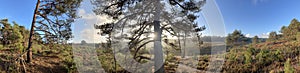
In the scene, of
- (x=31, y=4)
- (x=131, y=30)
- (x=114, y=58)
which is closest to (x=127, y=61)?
(x=114, y=58)

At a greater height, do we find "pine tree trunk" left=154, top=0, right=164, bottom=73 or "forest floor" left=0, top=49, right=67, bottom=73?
"pine tree trunk" left=154, top=0, right=164, bottom=73

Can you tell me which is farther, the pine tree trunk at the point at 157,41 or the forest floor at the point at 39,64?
the forest floor at the point at 39,64

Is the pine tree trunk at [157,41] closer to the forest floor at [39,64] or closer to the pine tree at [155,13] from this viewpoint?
the pine tree at [155,13]

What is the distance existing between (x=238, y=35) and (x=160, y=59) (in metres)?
Answer: 9.25

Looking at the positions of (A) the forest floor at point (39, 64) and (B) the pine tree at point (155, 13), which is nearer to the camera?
(B) the pine tree at point (155, 13)

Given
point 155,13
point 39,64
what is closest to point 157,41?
point 155,13

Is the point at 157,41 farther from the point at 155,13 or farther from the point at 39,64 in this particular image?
the point at 39,64

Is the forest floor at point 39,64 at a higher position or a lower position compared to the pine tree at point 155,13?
lower

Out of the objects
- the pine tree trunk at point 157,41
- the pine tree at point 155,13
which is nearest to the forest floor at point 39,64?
the pine tree at point 155,13

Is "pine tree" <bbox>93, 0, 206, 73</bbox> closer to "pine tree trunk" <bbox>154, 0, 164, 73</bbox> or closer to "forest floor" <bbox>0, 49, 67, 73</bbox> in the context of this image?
"pine tree trunk" <bbox>154, 0, 164, 73</bbox>

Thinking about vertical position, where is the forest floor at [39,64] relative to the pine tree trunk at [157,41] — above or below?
below

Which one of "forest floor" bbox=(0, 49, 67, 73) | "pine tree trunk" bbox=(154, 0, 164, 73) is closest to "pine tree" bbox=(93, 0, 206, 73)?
"pine tree trunk" bbox=(154, 0, 164, 73)

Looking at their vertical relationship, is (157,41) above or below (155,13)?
below

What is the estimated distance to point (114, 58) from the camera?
4.87 meters
